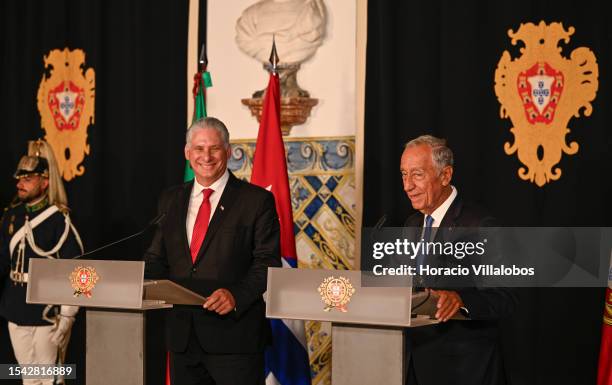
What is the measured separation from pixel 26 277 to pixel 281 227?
4.89 feet

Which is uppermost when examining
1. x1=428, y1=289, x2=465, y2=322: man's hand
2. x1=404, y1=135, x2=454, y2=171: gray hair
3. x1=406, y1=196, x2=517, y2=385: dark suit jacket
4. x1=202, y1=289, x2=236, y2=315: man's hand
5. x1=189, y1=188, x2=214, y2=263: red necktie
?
x1=404, y1=135, x2=454, y2=171: gray hair

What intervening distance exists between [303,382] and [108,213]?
2085mm

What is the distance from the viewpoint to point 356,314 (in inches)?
92.1

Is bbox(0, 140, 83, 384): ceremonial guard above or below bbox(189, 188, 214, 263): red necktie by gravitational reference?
below

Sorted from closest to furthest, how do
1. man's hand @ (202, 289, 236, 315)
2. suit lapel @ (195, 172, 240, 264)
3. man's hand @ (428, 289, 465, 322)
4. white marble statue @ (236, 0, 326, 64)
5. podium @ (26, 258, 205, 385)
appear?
man's hand @ (428, 289, 465, 322)
podium @ (26, 258, 205, 385)
man's hand @ (202, 289, 236, 315)
suit lapel @ (195, 172, 240, 264)
white marble statue @ (236, 0, 326, 64)

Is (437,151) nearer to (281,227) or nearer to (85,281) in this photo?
(85,281)

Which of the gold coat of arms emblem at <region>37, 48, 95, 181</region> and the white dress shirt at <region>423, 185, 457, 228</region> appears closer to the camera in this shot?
the white dress shirt at <region>423, 185, 457, 228</region>

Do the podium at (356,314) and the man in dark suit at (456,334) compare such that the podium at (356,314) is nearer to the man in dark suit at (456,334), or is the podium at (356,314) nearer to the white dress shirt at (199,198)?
the man in dark suit at (456,334)

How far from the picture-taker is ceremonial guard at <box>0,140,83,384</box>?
176 inches

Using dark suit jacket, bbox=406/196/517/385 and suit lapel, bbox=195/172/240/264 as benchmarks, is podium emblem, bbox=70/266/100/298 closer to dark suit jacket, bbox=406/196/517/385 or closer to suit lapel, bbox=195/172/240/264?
suit lapel, bbox=195/172/240/264

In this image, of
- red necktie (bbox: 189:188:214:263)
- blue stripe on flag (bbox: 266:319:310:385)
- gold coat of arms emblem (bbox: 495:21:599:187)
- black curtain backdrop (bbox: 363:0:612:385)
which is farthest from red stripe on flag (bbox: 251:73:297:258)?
gold coat of arms emblem (bbox: 495:21:599:187)

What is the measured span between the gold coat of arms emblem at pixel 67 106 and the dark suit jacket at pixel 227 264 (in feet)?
8.59

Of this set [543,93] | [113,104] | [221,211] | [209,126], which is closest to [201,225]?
[221,211]

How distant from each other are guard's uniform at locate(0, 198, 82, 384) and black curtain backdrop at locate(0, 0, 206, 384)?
76cm
